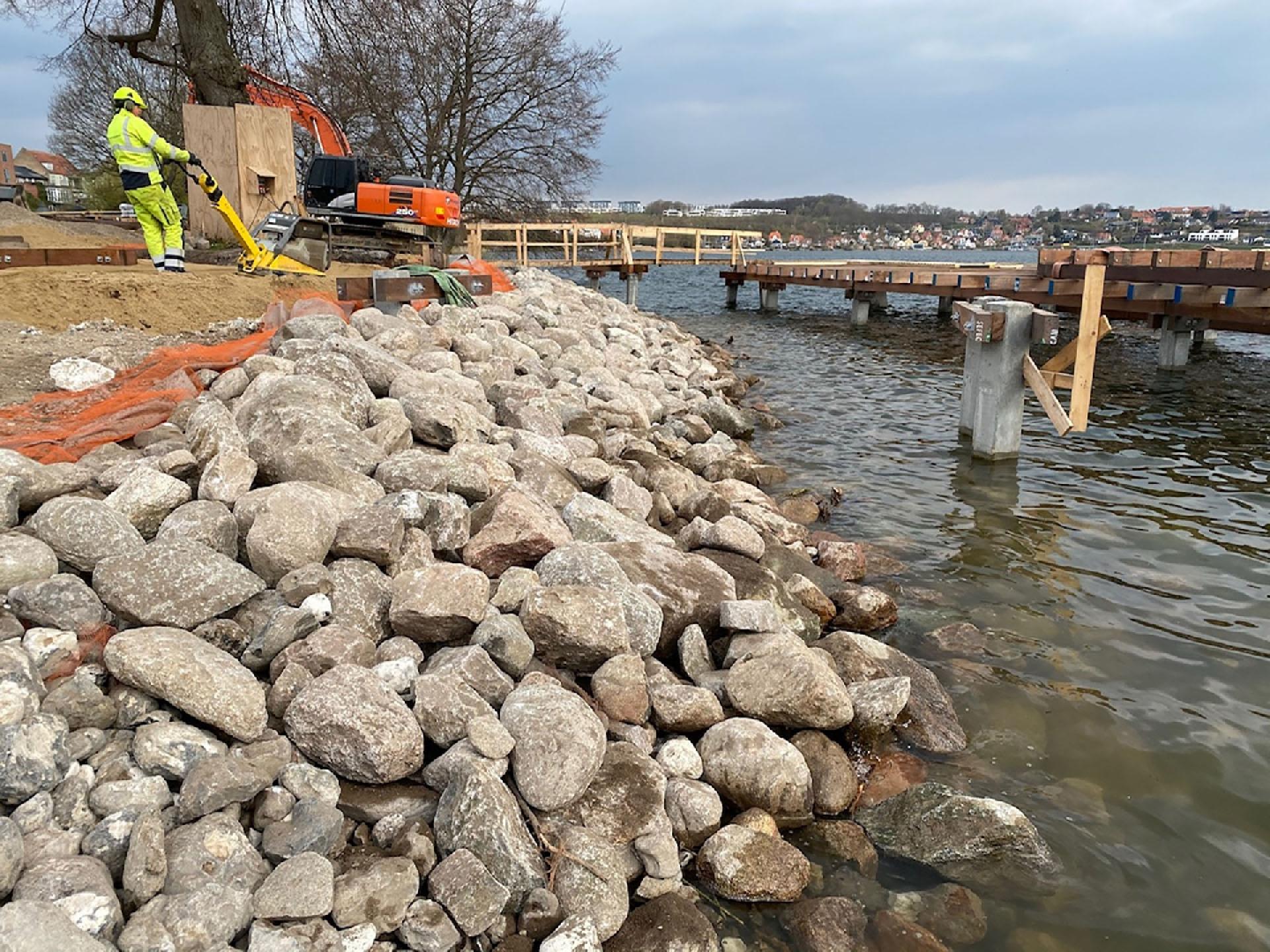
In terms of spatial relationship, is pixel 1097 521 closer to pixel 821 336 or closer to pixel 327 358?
pixel 327 358

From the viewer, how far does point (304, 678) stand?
2.89 meters

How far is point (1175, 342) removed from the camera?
14.0 meters

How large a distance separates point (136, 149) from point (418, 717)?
28.2 feet

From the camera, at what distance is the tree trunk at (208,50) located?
1352 cm

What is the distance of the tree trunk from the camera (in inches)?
532

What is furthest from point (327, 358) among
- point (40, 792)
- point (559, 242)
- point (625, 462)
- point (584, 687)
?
point (559, 242)

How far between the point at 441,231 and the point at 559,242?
1264 cm

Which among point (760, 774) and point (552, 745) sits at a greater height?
point (552, 745)

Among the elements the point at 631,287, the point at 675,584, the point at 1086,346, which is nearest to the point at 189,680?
the point at 675,584

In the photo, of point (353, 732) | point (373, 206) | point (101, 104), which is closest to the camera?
point (353, 732)

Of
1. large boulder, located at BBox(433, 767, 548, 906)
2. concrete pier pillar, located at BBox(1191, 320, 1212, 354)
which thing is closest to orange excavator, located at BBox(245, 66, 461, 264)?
large boulder, located at BBox(433, 767, 548, 906)

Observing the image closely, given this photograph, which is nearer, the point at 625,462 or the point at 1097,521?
the point at 625,462

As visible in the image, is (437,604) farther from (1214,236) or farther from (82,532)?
(1214,236)

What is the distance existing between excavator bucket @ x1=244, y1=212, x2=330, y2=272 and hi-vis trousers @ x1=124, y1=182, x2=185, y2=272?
3.11 ft
